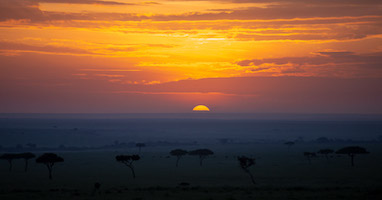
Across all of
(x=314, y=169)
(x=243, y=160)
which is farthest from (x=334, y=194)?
(x=314, y=169)

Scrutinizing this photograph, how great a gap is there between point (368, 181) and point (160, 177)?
26.7 metres

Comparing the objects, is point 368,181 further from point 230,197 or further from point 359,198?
point 230,197

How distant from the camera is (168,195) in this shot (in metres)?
36.4

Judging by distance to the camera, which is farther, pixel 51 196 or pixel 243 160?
pixel 243 160

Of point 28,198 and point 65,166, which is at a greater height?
point 65,166

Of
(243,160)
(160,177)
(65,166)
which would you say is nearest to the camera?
(243,160)

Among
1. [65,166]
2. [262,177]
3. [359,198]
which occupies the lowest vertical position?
[359,198]

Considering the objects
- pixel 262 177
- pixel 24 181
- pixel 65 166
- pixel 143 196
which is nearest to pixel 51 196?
pixel 143 196

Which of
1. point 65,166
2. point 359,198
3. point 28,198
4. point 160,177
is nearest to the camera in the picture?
point 359,198

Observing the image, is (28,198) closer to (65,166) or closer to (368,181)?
(368,181)

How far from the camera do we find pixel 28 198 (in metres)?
35.3

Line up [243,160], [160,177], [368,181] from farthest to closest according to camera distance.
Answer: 1. [160,177]
2. [243,160]
3. [368,181]

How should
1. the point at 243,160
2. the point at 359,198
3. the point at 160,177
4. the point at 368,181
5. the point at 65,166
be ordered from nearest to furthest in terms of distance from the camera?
1. the point at 359,198
2. the point at 368,181
3. the point at 243,160
4. the point at 160,177
5. the point at 65,166

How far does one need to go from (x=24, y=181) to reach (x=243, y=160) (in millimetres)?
27454
